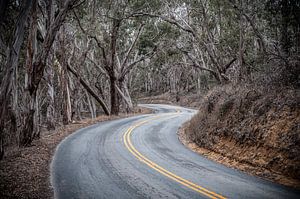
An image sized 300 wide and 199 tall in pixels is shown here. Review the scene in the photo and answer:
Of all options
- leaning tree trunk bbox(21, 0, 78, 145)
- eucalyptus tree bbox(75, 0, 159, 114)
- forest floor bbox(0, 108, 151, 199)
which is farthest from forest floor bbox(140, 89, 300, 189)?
eucalyptus tree bbox(75, 0, 159, 114)

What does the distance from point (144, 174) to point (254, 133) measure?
4.36 metres

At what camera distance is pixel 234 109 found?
462 inches

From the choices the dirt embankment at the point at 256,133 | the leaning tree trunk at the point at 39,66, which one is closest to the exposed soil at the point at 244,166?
the dirt embankment at the point at 256,133

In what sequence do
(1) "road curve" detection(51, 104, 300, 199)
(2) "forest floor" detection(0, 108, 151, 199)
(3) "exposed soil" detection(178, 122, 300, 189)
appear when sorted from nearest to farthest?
(1) "road curve" detection(51, 104, 300, 199) → (2) "forest floor" detection(0, 108, 151, 199) → (3) "exposed soil" detection(178, 122, 300, 189)

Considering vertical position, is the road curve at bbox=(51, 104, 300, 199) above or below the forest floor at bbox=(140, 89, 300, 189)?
below

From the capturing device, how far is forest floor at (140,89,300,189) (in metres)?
8.23

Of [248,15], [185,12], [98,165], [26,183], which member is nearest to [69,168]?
[98,165]

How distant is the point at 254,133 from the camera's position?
9.91 meters

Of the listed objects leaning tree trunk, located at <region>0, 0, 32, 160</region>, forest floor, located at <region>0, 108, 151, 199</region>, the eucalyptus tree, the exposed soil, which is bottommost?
the exposed soil

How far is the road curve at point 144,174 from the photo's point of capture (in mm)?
7238

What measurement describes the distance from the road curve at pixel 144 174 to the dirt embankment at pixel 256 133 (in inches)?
28.5

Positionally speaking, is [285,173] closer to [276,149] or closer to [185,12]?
[276,149]

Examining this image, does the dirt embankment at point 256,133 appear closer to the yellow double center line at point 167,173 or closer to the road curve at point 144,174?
the road curve at point 144,174

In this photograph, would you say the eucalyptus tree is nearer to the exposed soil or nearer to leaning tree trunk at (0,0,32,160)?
leaning tree trunk at (0,0,32,160)
